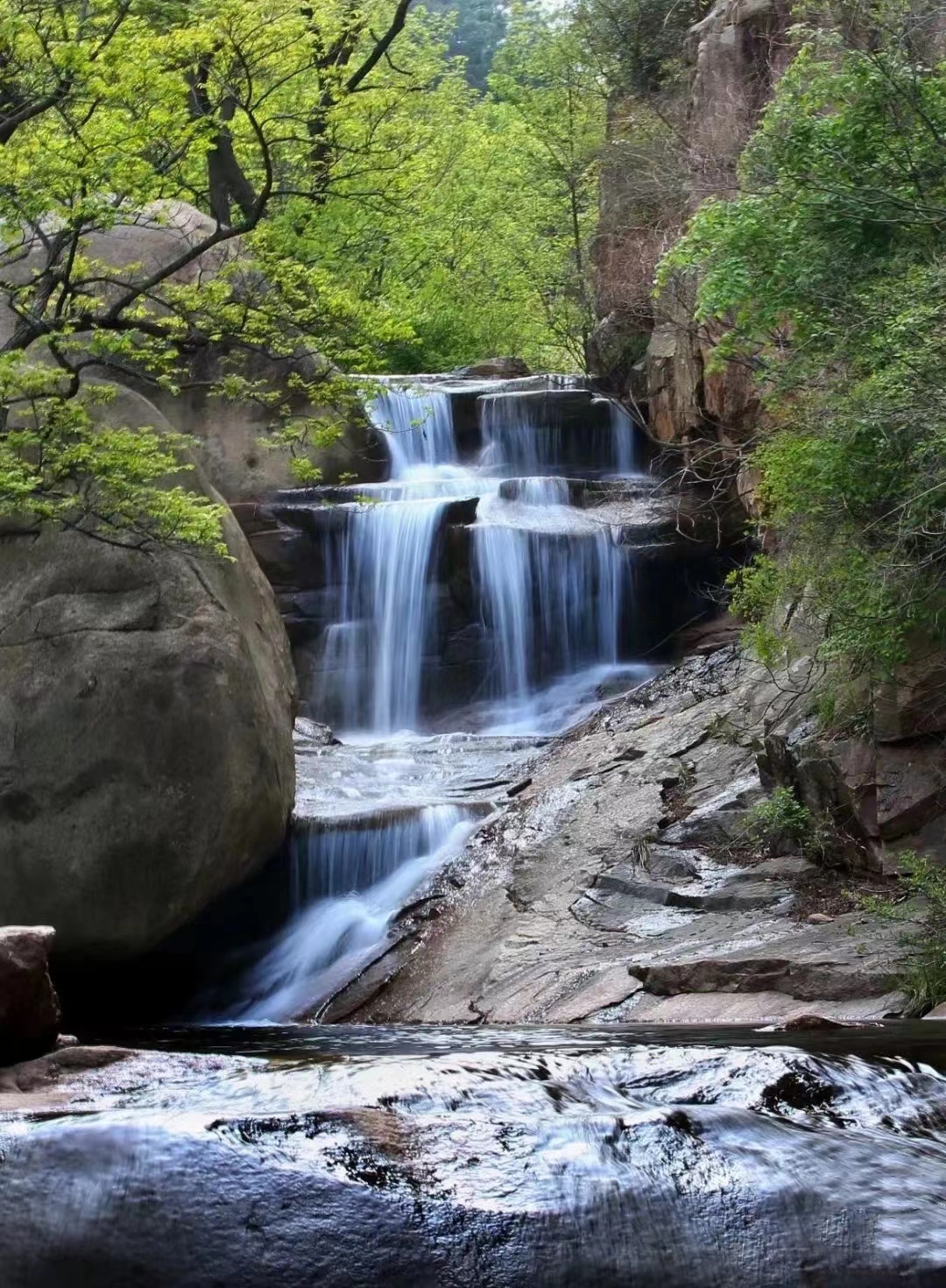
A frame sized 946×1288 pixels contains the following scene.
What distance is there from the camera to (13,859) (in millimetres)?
9641

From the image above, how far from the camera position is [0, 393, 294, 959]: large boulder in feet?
31.8

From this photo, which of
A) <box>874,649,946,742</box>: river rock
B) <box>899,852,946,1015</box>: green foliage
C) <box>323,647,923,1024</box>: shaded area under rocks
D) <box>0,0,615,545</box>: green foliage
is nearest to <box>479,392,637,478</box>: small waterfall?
<box>0,0,615,545</box>: green foliage

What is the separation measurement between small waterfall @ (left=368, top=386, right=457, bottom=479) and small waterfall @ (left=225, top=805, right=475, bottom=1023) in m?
8.81

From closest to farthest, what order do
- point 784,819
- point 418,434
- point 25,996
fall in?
point 25,996 < point 784,819 < point 418,434

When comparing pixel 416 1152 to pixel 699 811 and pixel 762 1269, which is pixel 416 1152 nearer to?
pixel 762 1269

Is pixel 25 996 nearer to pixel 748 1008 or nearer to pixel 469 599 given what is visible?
pixel 748 1008

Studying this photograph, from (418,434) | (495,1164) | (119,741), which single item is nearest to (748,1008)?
(495,1164)

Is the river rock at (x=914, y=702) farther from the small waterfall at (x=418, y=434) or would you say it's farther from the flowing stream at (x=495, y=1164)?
the small waterfall at (x=418, y=434)

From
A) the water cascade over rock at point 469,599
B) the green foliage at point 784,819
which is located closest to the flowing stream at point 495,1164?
the green foliage at point 784,819

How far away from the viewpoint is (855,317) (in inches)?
367

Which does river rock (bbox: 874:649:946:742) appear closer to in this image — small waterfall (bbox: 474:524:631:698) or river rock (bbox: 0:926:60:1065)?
river rock (bbox: 0:926:60:1065)

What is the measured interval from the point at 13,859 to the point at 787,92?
7873 mm

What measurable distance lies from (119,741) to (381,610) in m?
7.97

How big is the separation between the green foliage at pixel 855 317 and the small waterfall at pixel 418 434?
9.89m
